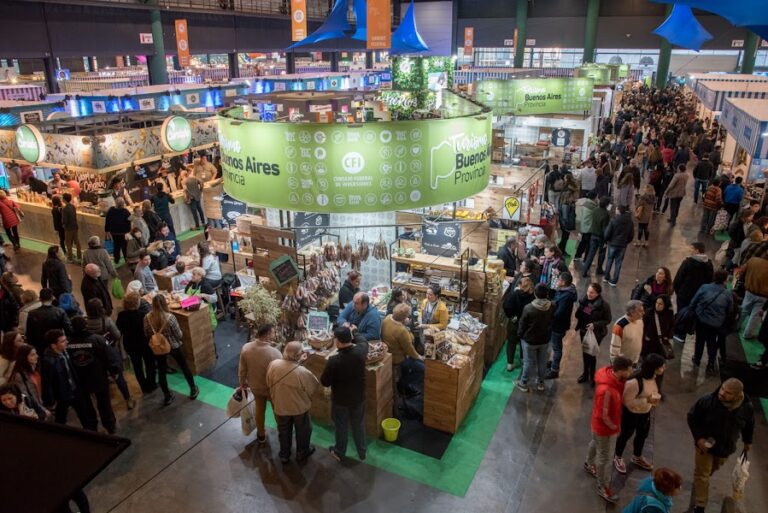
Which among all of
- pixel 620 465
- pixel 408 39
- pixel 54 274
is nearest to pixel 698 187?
pixel 408 39

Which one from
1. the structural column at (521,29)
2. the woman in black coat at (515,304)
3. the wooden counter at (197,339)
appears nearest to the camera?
the woman in black coat at (515,304)

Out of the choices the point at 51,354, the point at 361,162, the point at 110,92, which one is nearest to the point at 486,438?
the point at 361,162

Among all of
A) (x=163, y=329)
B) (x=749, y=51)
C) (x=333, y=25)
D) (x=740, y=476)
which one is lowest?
(x=740, y=476)

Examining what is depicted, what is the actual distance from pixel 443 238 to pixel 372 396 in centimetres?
284

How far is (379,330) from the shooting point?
237 inches

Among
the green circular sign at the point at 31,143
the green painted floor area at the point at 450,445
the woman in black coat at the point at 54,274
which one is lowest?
the green painted floor area at the point at 450,445

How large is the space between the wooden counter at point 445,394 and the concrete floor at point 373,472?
0.48m

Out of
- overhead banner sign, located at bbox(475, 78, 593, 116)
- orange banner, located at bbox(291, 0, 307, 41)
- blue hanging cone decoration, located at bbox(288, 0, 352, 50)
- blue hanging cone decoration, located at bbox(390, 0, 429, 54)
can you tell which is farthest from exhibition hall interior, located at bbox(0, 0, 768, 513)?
blue hanging cone decoration, located at bbox(390, 0, 429, 54)

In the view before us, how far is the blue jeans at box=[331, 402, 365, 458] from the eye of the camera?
532 cm

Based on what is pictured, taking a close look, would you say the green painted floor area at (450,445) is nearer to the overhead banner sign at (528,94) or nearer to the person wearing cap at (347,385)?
the person wearing cap at (347,385)

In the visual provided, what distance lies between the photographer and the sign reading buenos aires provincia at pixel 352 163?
4.61 meters

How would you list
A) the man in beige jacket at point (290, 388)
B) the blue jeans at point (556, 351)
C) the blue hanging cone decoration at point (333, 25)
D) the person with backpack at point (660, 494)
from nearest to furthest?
the person with backpack at point (660, 494), the man in beige jacket at point (290, 388), the blue jeans at point (556, 351), the blue hanging cone decoration at point (333, 25)

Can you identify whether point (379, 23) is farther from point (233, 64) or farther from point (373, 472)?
point (233, 64)

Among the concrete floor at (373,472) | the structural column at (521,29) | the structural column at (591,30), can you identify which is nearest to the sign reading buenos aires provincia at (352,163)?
the concrete floor at (373,472)
